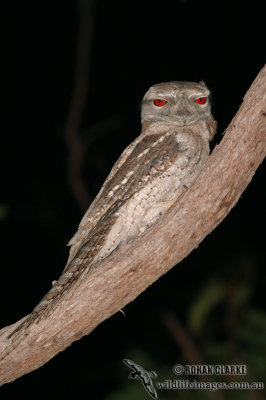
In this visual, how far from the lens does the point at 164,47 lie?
712 cm

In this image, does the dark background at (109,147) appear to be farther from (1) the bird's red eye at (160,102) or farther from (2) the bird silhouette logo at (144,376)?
(1) the bird's red eye at (160,102)

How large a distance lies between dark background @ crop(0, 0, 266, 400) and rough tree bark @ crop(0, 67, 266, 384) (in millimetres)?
2660

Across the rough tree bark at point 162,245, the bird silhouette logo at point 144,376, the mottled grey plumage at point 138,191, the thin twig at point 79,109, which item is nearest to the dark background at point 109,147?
the thin twig at point 79,109

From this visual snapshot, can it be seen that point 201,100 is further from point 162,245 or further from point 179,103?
point 162,245

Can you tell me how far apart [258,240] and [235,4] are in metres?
3.42

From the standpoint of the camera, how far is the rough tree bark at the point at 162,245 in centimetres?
237

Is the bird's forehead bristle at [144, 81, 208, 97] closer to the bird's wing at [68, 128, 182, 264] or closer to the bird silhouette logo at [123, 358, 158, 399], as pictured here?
the bird's wing at [68, 128, 182, 264]

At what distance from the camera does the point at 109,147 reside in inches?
300

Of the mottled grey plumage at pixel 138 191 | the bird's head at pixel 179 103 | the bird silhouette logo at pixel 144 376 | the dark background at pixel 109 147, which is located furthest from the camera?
the dark background at pixel 109 147

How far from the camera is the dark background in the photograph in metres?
5.62

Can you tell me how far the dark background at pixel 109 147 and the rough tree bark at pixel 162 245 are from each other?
2.66 metres

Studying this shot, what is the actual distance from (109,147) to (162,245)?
5258 mm

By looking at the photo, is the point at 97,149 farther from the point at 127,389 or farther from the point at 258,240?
the point at 127,389

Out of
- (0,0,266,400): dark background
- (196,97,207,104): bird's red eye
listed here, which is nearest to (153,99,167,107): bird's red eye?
(196,97,207,104): bird's red eye
